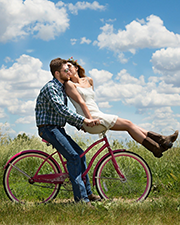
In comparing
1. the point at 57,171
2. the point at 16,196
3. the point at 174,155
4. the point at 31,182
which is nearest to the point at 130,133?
the point at 57,171

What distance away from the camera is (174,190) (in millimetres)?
5867

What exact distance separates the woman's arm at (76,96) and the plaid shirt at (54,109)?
0.10 metres

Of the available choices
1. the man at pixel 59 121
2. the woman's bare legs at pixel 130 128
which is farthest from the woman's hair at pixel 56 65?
the woman's bare legs at pixel 130 128

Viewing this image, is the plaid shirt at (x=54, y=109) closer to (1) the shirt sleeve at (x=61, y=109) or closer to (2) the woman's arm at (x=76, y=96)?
(1) the shirt sleeve at (x=61, y=109)

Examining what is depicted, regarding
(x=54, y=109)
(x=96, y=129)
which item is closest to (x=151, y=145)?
(x=96, y=129)

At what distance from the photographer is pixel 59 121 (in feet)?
15.2

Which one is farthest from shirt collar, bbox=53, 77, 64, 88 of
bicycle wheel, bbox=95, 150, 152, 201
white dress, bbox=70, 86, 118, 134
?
bicycle wheel, bbox=95, 150, 152, 201

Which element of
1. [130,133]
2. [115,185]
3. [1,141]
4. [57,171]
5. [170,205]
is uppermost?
[1,141]

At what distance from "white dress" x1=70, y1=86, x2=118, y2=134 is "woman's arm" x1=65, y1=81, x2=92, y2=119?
4.3 inches

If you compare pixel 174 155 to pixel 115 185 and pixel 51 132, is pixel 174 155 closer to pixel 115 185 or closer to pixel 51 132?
pixel 115 185

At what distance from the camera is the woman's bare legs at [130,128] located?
471cm

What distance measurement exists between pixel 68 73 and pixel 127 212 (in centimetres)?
236

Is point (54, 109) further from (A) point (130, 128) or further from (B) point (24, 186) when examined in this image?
(B) point (24, 186)

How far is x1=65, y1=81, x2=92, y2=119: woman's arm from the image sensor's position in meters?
4.63
